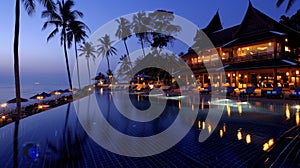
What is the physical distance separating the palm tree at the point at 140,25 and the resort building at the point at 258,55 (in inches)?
357

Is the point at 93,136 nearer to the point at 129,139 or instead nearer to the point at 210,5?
the point at 129,139

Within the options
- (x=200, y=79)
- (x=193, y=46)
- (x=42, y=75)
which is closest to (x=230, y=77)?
(x=200, y=79)

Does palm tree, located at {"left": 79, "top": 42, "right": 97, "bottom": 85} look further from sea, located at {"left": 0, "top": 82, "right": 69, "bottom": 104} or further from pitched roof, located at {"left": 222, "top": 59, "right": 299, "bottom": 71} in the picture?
pitched roof, located at {"left": 222, "top": 59, "right": 299, "bottom": 71}

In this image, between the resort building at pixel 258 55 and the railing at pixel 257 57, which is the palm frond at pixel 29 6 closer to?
the resort building at pixel 258 55

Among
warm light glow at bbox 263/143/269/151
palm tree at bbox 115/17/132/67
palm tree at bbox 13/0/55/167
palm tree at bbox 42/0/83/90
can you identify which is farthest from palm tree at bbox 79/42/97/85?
warm light glow at bbox 263/143/269/151

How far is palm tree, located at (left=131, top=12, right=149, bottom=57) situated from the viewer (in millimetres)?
28828

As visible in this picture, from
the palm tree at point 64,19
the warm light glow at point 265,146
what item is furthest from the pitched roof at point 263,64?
the palm tree at point 64,19

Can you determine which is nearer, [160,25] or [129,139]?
[129,139]

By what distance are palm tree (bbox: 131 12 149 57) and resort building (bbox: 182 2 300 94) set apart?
9.06 meters

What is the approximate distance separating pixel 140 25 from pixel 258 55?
16.2 m

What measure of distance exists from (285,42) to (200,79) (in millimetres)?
11964

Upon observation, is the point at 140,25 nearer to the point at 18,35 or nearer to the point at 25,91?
the point at 18,35

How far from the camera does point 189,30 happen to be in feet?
106

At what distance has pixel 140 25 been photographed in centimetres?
2898
